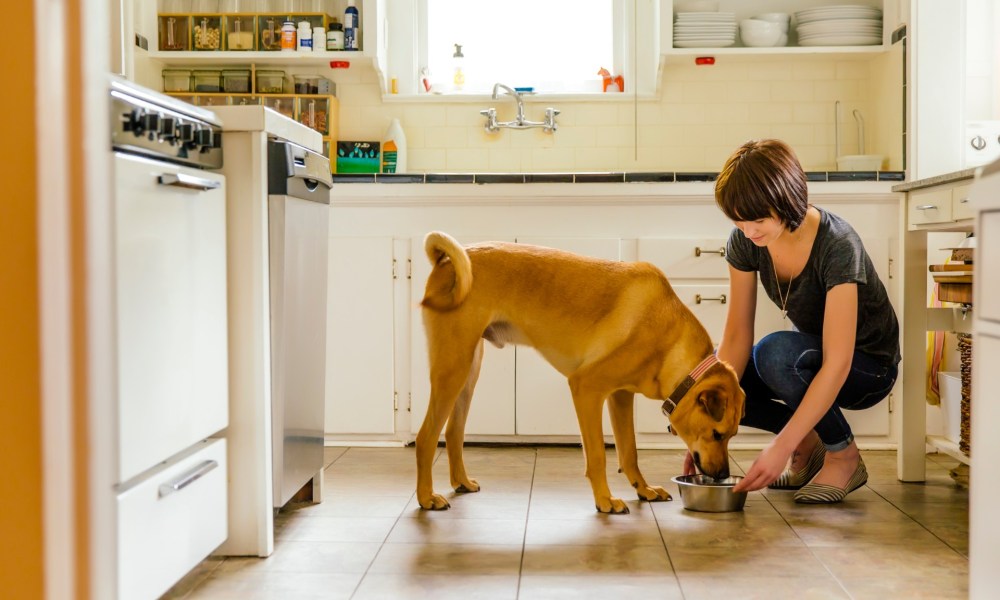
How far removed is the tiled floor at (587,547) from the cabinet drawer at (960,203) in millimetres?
777

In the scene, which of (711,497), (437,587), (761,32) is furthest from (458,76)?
(437,587)

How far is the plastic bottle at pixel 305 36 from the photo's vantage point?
12.8 ft

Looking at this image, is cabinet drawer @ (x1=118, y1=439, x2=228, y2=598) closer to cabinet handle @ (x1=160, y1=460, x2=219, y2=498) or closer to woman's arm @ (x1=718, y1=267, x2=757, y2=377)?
cabinet handle @ (x1=160, y1=460, x2=219, y2=498)

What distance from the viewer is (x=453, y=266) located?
8.08 feet

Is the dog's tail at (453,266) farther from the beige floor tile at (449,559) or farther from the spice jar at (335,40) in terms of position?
the spice jar at (335,40)

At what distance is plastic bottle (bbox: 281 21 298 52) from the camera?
12.9 ft

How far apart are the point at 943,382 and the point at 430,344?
1.59 m

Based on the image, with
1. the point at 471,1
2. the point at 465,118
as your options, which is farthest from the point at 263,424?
the point at 471,1

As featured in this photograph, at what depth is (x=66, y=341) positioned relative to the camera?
66 centimetres

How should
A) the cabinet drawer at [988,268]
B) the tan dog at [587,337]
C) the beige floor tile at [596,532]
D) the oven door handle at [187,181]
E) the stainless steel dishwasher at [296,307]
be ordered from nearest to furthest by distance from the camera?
the cabinet drawer at [988,268] → the oven door handle at [187,181] → the stainless steel dishwasher at [296,307] → the beige floor tile at [596,532] → the tan dog at [587,337]

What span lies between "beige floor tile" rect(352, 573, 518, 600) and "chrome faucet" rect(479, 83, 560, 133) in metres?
2.48

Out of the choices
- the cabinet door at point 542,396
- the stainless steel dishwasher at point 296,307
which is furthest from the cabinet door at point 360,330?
the stainless steel dishwasher at point 296,307

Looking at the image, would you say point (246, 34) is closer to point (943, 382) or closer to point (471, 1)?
point (471, 1)

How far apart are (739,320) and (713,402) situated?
391mm
